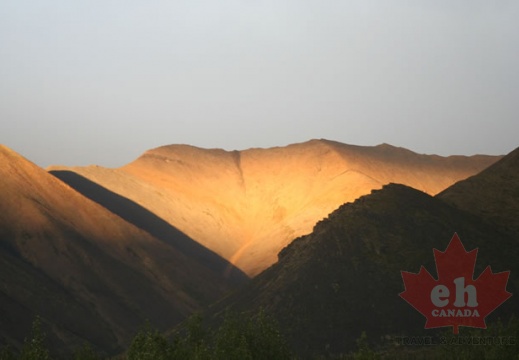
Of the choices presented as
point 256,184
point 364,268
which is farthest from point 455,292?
point 256,184

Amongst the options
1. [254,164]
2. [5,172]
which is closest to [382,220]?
[5,172]

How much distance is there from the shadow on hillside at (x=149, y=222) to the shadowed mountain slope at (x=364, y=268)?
5474 centimetres

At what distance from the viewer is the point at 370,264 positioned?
235 ft

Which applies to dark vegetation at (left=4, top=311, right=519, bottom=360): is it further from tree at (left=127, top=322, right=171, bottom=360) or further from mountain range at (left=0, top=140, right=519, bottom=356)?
mountain range at (left=0, top=140, right=519, bottom=356)

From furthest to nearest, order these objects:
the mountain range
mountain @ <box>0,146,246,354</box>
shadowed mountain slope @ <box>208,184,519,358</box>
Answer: mountain @ <box>0,146,246,354</box> < the mountain range < shadowed mountain slope @ <box>208,184,519,358</box>

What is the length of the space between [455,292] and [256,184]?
129 meters

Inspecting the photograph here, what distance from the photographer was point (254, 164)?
196m

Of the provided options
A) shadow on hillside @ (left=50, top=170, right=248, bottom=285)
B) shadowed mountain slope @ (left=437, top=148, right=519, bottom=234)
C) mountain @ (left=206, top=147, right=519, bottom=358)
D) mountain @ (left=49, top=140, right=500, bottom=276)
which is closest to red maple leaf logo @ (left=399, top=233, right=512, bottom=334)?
mountain @ (left=206, top=147, right=519, bottom=358)

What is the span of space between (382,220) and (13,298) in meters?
40.8

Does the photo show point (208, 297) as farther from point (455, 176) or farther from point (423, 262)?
point (455, 176)

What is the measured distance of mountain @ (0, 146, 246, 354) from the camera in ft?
301

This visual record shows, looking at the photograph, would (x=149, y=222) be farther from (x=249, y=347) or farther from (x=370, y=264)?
(x=249, y=347)

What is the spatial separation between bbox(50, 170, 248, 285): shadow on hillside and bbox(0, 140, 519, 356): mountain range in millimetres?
403

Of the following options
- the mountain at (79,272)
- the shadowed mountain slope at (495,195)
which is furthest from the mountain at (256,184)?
the shadowed mountain slope at (495,195)
